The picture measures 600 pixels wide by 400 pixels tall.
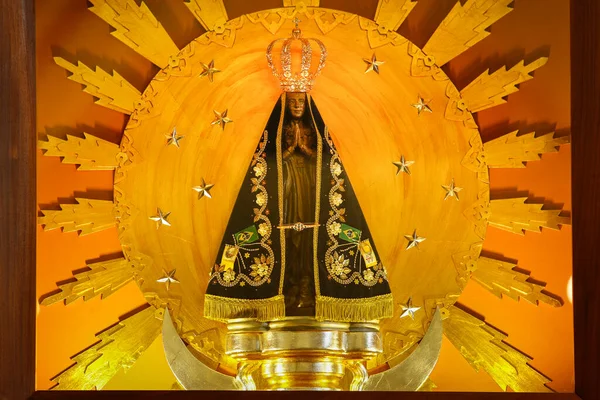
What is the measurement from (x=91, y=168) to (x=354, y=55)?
25.1 inches

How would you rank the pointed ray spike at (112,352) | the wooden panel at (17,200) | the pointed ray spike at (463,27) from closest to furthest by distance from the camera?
the wooden panel at (17,200)
the pointed ray spike at (112,352)
the pointed ray spike at (463,27)

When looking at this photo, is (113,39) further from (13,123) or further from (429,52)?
(429,52)

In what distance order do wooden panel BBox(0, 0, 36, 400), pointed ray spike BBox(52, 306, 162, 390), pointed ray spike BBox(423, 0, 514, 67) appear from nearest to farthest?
wooden panel BBox(0, 0, 36, 400) < pointed ray spike BBox(52, 306, 162, 390) < pointed ray spike BBox(423, 0, 514, 67)

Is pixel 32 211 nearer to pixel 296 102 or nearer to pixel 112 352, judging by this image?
Result: pixel 112 352

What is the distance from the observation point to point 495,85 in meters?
2.50

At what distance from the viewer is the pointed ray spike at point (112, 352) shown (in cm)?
239

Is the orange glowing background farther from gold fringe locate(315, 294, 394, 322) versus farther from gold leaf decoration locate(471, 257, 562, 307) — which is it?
gold fringe locate(315, 294, 394, 322)

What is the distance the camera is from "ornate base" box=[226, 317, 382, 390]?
96.1 inches

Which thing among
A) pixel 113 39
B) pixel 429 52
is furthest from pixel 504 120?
pixel 113 39

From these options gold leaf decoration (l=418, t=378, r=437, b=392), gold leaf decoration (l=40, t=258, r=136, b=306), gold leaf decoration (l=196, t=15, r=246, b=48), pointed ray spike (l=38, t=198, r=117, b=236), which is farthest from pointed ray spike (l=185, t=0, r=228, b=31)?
gold leaf decoration (l=418, t=378, r=437, b=392)

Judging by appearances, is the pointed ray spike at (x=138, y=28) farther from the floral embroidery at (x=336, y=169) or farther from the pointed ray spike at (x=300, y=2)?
the floral embroidery at (x=336, y=169)

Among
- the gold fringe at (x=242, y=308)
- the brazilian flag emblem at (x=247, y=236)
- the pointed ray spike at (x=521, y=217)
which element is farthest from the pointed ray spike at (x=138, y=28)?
the pointed ray spike at (x=521, y=217)

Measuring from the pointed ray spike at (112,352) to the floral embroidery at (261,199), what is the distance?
335 mm

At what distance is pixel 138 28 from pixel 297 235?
580 mm
